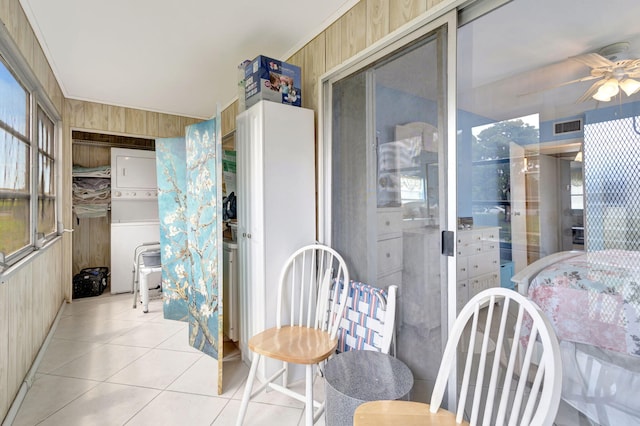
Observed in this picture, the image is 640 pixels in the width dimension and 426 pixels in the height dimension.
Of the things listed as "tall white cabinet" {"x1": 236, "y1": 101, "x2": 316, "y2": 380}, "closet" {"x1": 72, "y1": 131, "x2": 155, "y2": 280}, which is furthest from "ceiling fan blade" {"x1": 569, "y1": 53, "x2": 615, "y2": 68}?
"closet" {"x1": 72, "y1": 131, "x2": 155, "y2": 280}

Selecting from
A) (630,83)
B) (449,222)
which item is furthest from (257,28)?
(630,83)

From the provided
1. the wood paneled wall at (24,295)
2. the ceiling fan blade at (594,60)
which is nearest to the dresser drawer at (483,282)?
the ceiling fan blade at (594,60)

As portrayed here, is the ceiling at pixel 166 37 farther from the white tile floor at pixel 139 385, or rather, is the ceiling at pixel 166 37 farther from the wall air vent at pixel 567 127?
the white tile floor at pixel 139 385

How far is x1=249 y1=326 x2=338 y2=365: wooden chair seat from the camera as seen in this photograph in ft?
4.90

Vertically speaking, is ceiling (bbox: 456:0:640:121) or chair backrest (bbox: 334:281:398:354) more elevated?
ceiling (bbox: 456:0:640:121)

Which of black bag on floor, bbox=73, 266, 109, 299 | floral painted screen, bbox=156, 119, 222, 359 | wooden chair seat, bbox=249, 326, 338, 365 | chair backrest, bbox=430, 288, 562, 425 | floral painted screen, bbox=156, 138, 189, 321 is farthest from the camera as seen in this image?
black bag on floor, bbox=73, 266, 109, 299

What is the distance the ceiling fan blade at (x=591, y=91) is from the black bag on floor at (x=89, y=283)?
504 centimetres

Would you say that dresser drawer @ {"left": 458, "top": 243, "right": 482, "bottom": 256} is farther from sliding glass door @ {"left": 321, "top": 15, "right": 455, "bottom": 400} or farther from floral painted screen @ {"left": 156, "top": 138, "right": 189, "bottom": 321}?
floral painted screen @ {"left": 156, "top": 138, "right": 189, "bottom": 321}

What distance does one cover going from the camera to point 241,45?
96.0 inches

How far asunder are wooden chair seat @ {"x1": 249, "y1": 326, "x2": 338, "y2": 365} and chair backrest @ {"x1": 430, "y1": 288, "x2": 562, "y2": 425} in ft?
1.94

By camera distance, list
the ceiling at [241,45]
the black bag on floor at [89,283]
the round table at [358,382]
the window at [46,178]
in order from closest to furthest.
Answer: the ceiling at [241,45], the round table at [358,382], the window at [46,178], the black bag on floor at [89,283]

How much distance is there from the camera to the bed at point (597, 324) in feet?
3.15

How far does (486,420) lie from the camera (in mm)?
973

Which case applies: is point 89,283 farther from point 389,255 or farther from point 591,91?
point 591,91
